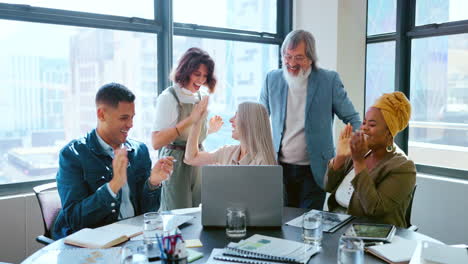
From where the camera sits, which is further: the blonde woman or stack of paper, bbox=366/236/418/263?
the blonde woman

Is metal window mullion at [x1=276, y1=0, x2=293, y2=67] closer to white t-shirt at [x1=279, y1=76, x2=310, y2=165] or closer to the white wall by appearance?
the white wall

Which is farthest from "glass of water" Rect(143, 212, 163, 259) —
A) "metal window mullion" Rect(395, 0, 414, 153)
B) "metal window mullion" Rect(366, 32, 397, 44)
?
"metal window mullion" Rect(366, 32, 397, 44)

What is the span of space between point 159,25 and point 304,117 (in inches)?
57.5

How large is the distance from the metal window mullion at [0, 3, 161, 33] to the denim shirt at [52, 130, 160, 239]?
4.24 ft

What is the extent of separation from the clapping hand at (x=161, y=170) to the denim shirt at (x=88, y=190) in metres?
0.06

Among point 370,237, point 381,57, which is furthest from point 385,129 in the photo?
point 381,57

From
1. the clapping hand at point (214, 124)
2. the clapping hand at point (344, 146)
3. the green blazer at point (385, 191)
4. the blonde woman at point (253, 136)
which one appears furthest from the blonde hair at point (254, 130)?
the clapping hand at point (214, 124)

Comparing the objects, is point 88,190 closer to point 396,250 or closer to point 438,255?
point 396,250

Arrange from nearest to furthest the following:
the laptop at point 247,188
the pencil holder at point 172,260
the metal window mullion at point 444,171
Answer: the pencil holder at point 172,260
the laptop at point 247,188
the metal window mullion at point 444,171

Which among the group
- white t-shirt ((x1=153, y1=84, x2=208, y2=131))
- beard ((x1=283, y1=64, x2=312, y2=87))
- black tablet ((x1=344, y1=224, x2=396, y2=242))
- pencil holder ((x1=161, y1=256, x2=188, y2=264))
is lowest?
black tablet ((x1=344, y1=224, x2=396, y2=242))

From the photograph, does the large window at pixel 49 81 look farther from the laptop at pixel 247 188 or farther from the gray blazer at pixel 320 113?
the laptop at pixel 247 188

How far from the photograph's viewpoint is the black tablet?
162 cm

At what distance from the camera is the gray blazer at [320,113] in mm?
2643

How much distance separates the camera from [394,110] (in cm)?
211
